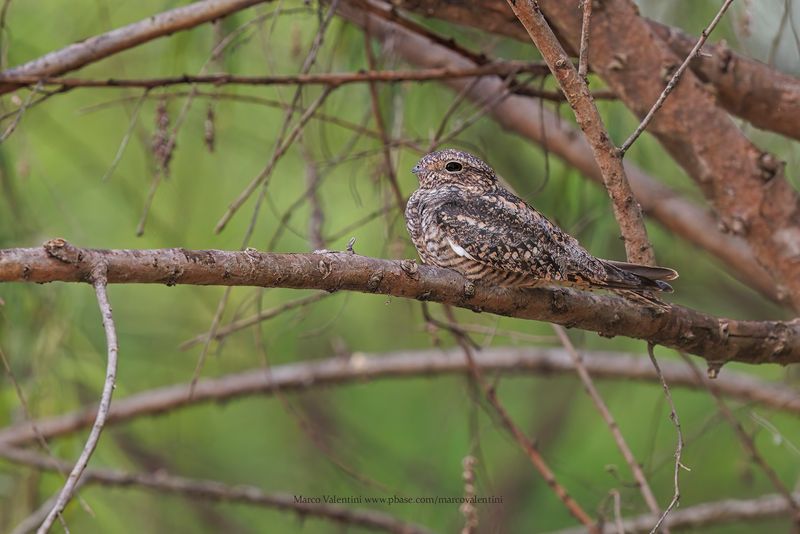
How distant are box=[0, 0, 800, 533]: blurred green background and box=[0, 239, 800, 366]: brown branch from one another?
819 mm

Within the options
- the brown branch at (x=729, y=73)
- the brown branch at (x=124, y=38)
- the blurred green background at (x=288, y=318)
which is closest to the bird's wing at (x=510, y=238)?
the blurred green background at (x=288, y=318)

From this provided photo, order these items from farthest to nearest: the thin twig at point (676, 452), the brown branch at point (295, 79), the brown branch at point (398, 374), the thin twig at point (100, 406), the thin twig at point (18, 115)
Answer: the brown branch at point (398, 374) < the brown branch at point (295, 79) < the thin twig at point (18, 115) < the thin twig at point (676, 452) < the thin twig at point (100, 406)

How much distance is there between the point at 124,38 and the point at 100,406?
1.88 metres

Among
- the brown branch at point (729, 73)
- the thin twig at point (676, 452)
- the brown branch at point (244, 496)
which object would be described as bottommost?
the brown branch at point (244, 496)

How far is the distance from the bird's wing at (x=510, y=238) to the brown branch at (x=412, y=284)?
10cm

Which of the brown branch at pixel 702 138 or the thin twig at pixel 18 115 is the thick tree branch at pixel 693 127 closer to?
the brown branch at pixel 702 138

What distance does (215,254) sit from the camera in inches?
70.6

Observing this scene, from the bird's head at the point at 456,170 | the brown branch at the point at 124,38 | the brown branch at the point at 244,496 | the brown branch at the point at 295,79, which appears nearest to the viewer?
the brown branch at the point at 295,79

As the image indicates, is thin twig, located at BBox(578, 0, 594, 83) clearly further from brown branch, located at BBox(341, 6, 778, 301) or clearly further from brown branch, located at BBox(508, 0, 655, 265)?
brown branch, located at BBox(341, 6, 778, 301)

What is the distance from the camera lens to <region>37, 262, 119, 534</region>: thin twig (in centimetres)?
135

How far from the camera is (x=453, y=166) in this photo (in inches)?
124

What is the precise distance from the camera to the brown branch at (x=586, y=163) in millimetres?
3979

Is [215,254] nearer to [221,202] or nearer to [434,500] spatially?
[434,500]

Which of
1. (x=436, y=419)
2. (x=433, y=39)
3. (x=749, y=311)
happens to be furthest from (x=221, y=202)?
(x=749, y=311)
